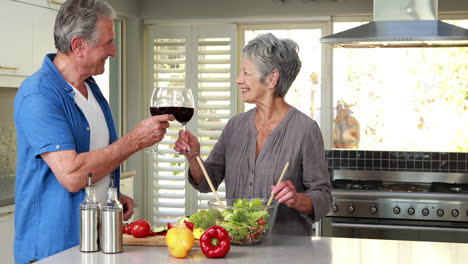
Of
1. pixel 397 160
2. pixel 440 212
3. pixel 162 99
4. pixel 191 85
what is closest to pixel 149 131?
pixel 162 99

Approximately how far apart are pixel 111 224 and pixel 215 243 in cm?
32

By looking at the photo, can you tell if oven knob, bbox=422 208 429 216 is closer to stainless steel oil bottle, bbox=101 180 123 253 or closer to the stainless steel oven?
the stainless steel oven

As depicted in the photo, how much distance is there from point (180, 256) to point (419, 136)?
3.41 metres

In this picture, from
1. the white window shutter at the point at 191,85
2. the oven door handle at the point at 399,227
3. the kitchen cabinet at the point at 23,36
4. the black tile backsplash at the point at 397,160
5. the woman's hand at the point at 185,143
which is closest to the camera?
the woman's hand at the point at 185,143

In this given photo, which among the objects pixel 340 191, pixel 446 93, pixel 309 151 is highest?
pixel 446 93

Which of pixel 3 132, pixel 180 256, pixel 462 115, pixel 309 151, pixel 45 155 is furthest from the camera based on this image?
pixel 462 115

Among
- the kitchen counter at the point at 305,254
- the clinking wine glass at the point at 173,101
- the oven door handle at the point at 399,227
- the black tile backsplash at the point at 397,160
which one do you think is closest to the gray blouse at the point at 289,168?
the kitchen counter at the point at 305,254

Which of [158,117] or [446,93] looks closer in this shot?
[158,117]

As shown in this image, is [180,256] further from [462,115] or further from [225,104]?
[462,115]

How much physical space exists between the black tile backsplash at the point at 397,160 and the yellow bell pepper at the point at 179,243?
123 inches

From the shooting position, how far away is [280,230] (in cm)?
235

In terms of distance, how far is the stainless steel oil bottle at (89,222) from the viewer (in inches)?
71.1

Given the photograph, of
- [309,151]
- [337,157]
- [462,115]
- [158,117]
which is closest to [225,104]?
[337,157]

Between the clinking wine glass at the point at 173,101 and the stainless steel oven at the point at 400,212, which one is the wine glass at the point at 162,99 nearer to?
the clinking wine glass at the point at 173,101
